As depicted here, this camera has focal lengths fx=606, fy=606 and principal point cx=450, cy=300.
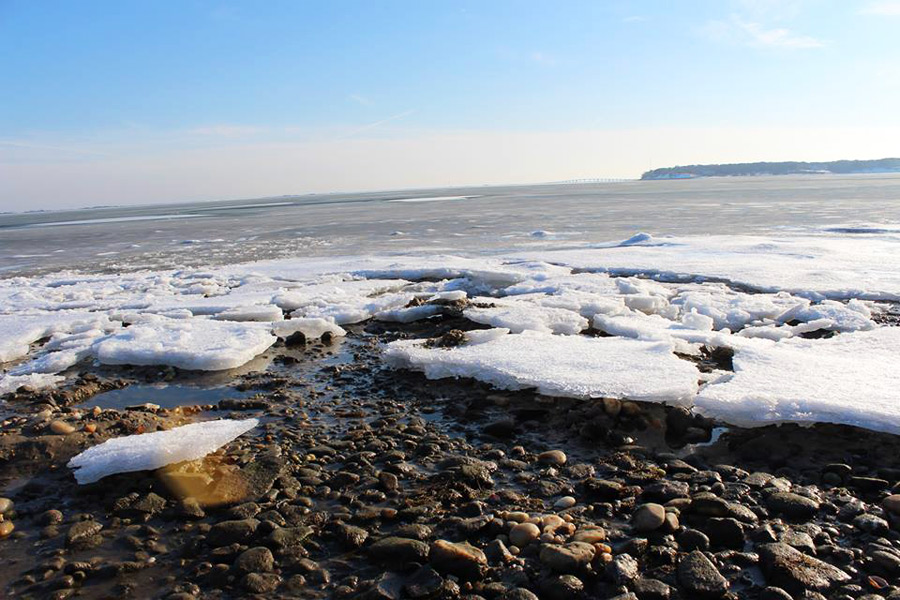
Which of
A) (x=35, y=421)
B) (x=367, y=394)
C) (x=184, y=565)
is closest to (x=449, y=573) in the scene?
(x=184, y=565)

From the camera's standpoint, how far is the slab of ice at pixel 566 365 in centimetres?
425

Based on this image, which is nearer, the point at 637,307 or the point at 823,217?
the point at 637,307

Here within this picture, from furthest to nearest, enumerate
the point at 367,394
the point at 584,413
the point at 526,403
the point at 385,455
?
the point at 367,394 → the point at 526,403 → the point at 584,413 → the point at 385,455

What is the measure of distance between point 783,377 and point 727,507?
5.88 feet

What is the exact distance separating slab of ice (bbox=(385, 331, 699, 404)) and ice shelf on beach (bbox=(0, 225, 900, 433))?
0.7 inches

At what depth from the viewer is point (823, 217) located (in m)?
20.5

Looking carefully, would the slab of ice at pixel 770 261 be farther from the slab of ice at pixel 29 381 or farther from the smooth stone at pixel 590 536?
the slab of ice at pixel 29 381

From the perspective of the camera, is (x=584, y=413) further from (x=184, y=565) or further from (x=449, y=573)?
(x=184, y=565)

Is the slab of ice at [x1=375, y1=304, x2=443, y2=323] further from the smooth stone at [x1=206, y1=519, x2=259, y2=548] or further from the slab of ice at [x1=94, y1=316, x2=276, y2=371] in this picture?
the smooth stone at [x1=206, y1=519, x2=259, y2=548]

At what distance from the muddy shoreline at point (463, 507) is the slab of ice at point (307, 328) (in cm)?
221

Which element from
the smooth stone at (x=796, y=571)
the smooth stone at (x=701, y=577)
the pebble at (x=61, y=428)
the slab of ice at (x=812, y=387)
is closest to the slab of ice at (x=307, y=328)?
the pebble at (x=61, y=428)

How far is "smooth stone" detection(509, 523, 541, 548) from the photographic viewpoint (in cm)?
275

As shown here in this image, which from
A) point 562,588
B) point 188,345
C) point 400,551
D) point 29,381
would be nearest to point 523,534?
point 562,588

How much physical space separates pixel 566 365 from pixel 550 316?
1.90 metres
